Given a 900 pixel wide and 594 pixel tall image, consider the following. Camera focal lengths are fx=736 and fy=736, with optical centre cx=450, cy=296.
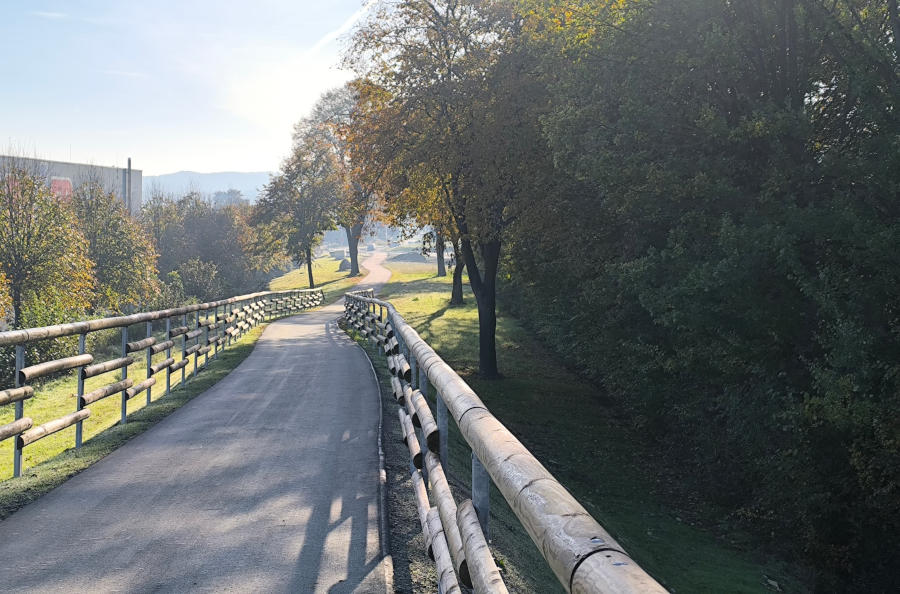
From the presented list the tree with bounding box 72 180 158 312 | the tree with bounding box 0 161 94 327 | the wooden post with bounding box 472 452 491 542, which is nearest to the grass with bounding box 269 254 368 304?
the tree with bounding box 72 180 158 312

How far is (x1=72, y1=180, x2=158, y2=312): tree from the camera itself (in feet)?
147

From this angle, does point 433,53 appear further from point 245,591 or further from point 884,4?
point 245,591

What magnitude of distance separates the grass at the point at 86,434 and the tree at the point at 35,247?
17.7 m

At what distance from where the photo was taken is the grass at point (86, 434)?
21.4 feet

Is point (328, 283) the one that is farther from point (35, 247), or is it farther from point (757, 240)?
point (757, 240)

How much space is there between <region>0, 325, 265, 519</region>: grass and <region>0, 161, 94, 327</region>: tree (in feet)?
58.2

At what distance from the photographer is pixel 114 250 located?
46.1 m

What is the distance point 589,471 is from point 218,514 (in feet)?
34.1

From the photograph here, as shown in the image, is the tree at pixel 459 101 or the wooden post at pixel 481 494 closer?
the wooden post at pixel 481 494

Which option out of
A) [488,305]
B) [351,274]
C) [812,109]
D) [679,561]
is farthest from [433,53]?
[351,274]

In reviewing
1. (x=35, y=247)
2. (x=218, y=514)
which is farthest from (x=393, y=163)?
(x=35, y=247)

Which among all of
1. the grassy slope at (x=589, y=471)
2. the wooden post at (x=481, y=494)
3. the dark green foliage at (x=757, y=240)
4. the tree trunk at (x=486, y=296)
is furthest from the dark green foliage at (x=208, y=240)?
the wooden post at (x=481, y=494)

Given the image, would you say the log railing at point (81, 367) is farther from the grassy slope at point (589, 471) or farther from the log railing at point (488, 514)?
the grassy slope at point (589, 471)

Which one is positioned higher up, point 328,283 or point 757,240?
point 757,240
